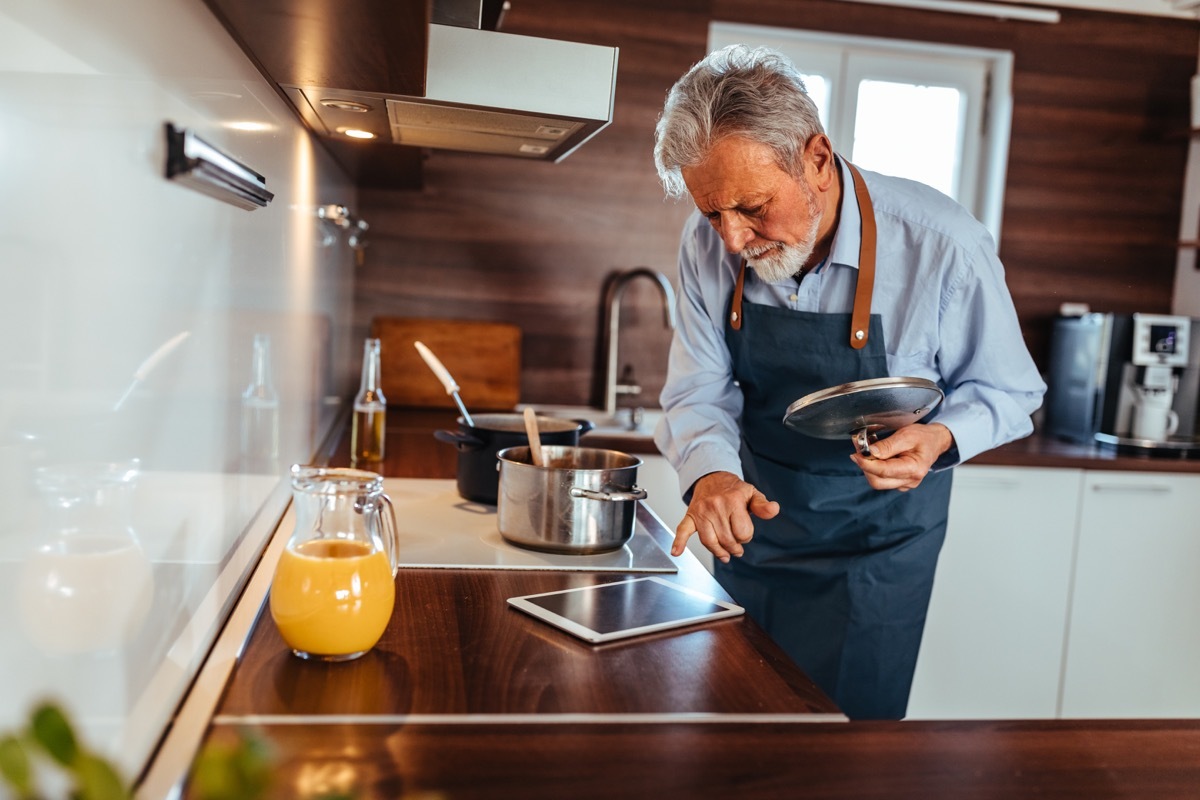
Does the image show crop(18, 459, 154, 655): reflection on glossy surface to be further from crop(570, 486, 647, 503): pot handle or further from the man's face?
the man's face

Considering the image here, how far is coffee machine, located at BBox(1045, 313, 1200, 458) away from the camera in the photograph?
3.05 metres

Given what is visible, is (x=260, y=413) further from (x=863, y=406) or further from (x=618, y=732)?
(x=863, y=406)

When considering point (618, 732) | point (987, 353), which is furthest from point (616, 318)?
point (618, 732)

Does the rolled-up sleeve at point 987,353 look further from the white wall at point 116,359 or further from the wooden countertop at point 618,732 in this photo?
the white wall at point 116,359

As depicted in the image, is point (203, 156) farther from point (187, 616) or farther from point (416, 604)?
point (416, 604)

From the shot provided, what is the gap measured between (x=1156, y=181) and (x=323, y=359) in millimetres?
2820

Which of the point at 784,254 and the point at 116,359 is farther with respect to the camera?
the point at 784,254

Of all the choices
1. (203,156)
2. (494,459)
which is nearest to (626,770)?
(203,156)

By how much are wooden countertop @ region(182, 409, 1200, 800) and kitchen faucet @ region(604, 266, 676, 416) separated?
217 cm

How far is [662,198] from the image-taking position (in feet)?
11.0

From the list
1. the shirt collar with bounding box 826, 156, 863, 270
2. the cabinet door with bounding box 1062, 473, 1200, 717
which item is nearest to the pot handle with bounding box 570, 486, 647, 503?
the shirt collar with bounding box 826, 156, 863, 270

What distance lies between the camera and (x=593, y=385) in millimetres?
3365

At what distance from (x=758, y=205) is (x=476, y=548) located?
2.09 feet

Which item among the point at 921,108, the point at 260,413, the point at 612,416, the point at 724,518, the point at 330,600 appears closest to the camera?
the point at 330,600
